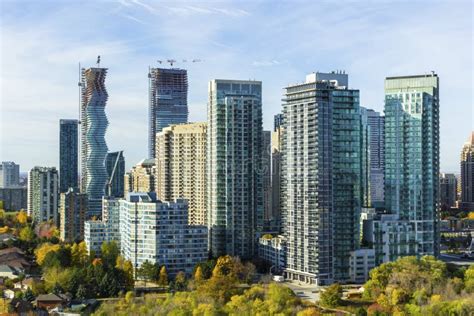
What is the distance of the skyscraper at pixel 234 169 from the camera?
4466 centimetres

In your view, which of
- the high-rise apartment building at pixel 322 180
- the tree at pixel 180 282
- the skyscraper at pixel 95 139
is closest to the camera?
the tree at pixel 180 282

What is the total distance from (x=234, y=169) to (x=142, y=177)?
26.0 metres

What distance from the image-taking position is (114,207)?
48.2m

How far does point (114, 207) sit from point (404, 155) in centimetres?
1960

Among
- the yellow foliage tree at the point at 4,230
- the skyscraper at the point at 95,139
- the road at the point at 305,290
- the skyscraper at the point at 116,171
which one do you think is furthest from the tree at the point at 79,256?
the skyscraper at the point at 116,171

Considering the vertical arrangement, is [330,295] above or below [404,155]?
below

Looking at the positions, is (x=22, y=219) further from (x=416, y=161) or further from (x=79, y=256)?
(x=416, y=161)

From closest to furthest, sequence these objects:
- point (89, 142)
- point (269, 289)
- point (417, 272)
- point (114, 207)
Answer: point (269, 289) → point (417, 272) → point (114, 207) → point (89, 142)

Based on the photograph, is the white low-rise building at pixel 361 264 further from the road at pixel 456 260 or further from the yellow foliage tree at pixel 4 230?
the yellow foliage tree at pixel 4 230

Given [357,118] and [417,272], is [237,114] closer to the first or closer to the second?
[357,118]

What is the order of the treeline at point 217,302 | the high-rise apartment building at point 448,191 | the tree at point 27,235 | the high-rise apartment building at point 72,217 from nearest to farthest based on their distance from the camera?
the treeline at point 217,302
the tree at point 27,235
the high-rise apartment building at point 72,217
the high-rise apartment building at point 448,191

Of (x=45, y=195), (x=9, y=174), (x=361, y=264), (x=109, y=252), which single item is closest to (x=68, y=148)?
(x=9, y=174)

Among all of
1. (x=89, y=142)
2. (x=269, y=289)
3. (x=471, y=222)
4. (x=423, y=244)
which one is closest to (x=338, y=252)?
(x=423, y=244)

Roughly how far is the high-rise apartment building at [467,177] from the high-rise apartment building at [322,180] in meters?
41.1
